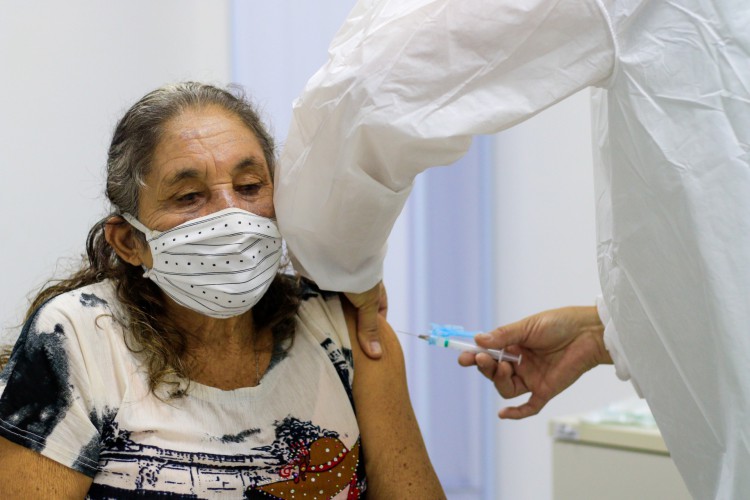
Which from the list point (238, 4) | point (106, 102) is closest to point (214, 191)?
point (106, 102)

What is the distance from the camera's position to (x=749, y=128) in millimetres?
1135

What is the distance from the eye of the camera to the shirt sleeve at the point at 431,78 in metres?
1.21

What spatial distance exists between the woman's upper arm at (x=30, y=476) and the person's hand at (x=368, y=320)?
24.3 inches

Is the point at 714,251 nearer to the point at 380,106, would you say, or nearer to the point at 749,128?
the point at 749,128

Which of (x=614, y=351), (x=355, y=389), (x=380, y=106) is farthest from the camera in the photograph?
(x=355, y=389)

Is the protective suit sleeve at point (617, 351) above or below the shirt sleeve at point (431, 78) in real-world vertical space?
below

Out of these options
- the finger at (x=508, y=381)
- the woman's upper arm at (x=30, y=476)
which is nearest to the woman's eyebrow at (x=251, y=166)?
the woman's upper arm at (x=30, y=476)

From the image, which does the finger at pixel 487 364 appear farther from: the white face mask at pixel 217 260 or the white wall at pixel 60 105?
the white wall at pixel 60 105

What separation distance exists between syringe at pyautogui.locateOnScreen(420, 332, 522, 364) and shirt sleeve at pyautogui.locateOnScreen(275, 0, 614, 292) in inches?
20.6

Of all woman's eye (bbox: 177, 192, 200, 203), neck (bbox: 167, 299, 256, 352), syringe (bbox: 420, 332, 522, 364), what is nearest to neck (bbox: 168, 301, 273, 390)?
neck (bbox: 167, 299, 256, 352)

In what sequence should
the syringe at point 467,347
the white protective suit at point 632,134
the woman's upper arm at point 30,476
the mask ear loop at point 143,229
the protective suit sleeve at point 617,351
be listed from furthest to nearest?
the syringe at point 467,347 < the mask ear loop at point 143,229 < the protective suit sleeve at point 617,351 < the woman's upper arm at point 30,476 < the white protective suit at point 632,134

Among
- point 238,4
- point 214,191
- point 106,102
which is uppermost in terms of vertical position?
point 238,4

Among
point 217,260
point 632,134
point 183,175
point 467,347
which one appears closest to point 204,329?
point 217,260

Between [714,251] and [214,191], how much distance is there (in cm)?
85
